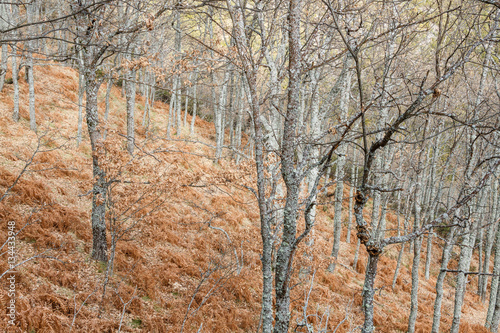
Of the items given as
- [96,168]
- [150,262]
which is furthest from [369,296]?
[150,262]

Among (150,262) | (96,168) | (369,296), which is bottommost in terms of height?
(150,262)

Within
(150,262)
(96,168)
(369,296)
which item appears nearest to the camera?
(369,296)

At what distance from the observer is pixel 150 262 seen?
715 cm

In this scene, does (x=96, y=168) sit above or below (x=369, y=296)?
above

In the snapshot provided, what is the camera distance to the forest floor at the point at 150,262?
5031 mm

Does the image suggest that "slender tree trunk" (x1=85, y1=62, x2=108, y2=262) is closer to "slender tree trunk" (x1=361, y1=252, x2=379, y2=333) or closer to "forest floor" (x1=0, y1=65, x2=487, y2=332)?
"forest floor" (x1=0, y1=65, x2=487, y2=332)

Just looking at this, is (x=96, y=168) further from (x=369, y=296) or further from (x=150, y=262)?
(x=369, y=296)

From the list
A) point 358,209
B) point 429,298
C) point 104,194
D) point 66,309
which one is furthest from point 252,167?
point 429,298

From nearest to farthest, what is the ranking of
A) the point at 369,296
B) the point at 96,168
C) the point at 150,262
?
the point at 369,296 → the point at 96,168 → the point at 150,262

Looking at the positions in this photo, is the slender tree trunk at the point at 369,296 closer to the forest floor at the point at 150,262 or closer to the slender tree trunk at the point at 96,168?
the forest floor at the point at 150,262

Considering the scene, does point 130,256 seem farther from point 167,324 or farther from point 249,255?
point 249,255

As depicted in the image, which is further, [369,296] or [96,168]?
[96,168]

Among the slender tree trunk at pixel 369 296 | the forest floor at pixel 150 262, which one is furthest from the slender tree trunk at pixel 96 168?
the slender tree trunk at pixel 369 296

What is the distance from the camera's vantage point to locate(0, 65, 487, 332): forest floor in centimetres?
503
